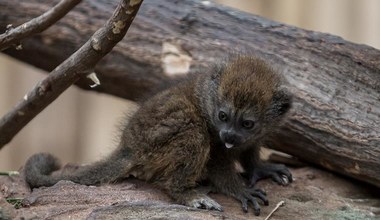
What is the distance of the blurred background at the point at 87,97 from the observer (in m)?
8.50

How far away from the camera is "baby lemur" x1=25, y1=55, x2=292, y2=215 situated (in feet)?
15.5

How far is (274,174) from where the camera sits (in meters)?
5.27

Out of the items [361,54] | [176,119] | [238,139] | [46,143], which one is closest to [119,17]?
[176,119]

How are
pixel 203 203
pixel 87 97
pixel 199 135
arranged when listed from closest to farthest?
pixel 203 203 → pixel 199 135 → pixel 87 97

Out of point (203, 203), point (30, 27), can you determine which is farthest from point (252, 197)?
point (30, 27)

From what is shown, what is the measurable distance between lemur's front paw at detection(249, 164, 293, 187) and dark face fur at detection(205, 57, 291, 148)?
0.38 m

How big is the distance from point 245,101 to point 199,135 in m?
0.39

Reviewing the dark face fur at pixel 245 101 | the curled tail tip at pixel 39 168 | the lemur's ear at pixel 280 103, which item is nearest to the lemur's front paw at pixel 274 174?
the dark face fur at pixel 245 101

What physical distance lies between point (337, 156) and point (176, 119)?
1.28 metres

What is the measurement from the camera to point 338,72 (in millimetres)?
5344

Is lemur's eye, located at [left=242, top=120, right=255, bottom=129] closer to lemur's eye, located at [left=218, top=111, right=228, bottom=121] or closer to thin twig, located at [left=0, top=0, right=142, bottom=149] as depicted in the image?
lemur's eye, located at [left=218, top=111, right=228, bottom=121]

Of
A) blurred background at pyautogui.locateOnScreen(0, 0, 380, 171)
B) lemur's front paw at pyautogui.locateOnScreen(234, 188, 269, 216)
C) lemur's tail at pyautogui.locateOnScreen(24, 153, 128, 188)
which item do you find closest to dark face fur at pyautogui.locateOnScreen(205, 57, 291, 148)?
lemur's front paw at pyautogui.locateOnScreen(234, 188, 269, 216)

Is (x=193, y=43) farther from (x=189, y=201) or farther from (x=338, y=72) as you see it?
(x=189, y=201)

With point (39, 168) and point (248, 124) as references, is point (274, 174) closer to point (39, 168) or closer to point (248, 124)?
point (248, 124)
